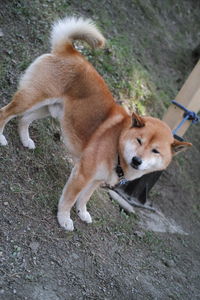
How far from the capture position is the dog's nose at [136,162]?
3079 mm

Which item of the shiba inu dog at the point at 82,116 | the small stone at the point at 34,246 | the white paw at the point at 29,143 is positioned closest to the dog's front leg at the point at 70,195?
the shiba inu dog at the point at 82,116

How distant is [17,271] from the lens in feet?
9.27

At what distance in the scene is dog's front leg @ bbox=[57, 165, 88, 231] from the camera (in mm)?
3406

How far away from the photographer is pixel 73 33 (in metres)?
3.71

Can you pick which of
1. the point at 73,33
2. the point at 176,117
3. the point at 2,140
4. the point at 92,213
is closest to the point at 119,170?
the point at 92,213

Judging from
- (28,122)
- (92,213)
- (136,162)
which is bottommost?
(92,213)

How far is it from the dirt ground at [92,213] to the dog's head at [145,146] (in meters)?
1.01

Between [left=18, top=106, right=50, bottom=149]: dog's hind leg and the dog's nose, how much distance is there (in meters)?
1.36

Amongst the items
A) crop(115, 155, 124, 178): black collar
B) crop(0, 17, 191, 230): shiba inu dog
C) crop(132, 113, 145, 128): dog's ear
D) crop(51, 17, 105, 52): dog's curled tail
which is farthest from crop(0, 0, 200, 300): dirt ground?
crop(132, 113, 145, 128): dog's ear

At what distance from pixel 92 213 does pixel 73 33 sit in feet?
6.81

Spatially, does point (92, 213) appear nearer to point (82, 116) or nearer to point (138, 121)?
point (82, 116)

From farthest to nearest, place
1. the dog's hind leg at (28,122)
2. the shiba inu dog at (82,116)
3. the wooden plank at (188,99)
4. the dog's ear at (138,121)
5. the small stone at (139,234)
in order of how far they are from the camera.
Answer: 1. the wooden plank at (188,99)
2. the small stone at (139,234)
3. the dog's hind leg at (28,122)
4. the shiba inu dog at (82,116)
5. the dog's ear at (138,121)

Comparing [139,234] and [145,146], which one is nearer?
[145,146]

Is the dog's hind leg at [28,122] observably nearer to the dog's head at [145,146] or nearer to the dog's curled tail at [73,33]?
the dog's curled tail at [73,33]
